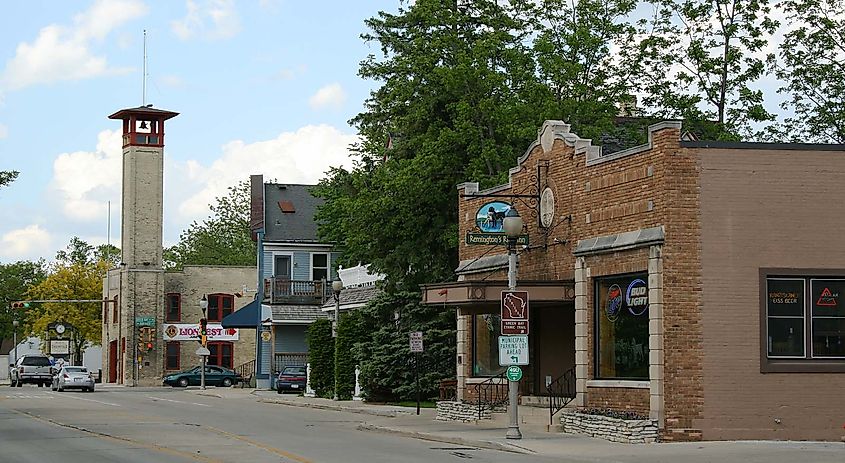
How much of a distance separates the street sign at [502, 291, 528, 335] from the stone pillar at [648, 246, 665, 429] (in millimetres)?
2663

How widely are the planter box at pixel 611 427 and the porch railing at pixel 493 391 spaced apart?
427 cm

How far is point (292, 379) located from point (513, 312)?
110 ft

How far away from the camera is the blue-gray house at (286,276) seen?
214 ft

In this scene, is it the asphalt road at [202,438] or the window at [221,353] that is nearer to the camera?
the asphalt road at [202,438]

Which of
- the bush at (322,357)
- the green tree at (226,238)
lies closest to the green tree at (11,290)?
the green tree at (226,238)

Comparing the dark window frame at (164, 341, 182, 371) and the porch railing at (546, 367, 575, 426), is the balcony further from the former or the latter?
the porch railing at (546, 367, 575, 426)

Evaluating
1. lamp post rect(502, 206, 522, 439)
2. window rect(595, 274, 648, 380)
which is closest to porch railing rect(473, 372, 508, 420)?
window rect(595, 274, 648, 380)

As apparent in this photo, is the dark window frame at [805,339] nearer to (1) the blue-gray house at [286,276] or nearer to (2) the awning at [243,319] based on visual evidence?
(1) the blue-gray house at [286,276]

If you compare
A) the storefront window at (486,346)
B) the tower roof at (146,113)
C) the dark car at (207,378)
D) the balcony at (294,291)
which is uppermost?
the tower roof at (146,113)

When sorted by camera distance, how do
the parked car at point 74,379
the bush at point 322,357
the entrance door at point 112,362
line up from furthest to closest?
the entrance door at point 112,362
the parked car at point 74,379
the bush at point 322,357

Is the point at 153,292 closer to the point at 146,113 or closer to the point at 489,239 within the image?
the point at 146,113

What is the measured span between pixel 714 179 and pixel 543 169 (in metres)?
6.18

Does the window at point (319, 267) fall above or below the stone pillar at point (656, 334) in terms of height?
above

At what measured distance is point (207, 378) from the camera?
70.5 m
